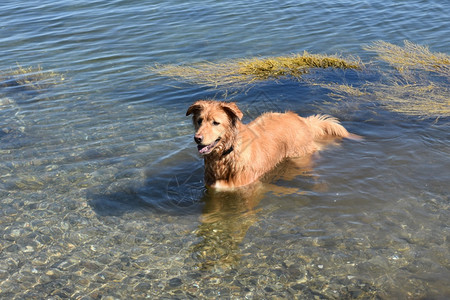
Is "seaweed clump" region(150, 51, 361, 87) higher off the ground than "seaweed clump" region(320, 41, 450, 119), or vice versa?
"seaweed clump" region(150, 51, 361, 87)

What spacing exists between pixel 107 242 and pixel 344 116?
230 inches

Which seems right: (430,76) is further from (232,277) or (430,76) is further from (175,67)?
(232,277)

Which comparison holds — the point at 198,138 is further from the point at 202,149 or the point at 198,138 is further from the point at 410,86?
the point at 410,86

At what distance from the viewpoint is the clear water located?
566 cm

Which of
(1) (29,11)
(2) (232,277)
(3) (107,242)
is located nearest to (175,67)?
(3) (107,242)

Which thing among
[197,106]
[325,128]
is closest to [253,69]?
[325,128]

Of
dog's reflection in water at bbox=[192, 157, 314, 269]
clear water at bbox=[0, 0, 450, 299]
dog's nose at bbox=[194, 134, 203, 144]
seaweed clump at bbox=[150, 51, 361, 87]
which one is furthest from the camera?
seaweed clump at bbox=[150, 51, 361, 87]

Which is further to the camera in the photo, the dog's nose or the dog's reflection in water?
the dog's nose

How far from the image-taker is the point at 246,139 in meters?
7.63

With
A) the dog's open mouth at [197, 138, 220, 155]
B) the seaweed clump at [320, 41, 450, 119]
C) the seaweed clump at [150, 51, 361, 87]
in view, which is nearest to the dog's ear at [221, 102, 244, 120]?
the dog's open mouth at [197, 138, 220, 155]

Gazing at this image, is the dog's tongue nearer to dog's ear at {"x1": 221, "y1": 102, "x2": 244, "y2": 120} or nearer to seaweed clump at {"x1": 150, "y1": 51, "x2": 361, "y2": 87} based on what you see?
dog's ear at {"x1": 221, "y1": 102, "x2": 244, "y2": 120}

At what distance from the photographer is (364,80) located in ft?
38.0

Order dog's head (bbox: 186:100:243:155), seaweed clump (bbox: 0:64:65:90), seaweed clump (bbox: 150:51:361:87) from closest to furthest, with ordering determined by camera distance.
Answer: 1. dog's head (bbox: 186:100:243:155)
2. seaweed clump (bbox: 150:51:361:87)
3. seaweed clump (bbox: 0:64:65:90)

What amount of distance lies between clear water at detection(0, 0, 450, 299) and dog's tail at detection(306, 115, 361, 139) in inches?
12.3
